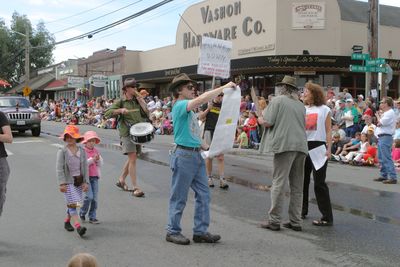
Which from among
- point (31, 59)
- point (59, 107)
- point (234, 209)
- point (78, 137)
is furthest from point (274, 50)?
point (31, 59)

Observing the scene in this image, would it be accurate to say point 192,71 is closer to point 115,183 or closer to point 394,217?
point 115,183

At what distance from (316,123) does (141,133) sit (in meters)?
3.06

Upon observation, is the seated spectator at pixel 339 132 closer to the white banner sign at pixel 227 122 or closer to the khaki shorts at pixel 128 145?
the khaki shorts at pixel 128 145

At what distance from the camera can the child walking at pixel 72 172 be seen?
5945 mm

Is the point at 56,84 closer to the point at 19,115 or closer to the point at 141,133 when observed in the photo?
the point at 19,115

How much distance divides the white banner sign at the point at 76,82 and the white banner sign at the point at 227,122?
4070 centimetres

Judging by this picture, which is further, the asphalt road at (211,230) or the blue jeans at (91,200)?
the blue jeans at (91,200)

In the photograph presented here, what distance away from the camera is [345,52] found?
23750 millimetres

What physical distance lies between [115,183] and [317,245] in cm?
500

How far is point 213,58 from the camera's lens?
1318 centimetres

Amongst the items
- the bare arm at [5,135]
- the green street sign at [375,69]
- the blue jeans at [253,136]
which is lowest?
the blue jeans at [253,136]

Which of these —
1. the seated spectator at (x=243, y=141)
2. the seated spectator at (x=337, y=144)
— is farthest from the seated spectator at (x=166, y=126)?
the seated spectator at (x=337, y=144)

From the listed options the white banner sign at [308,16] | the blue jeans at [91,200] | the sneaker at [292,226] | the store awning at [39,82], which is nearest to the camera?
the sneaker at [292,226]

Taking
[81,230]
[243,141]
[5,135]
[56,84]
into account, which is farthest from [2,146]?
[56,84]
